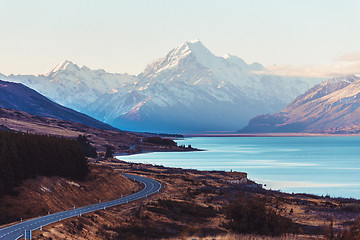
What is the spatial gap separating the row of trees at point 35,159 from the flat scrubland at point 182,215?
1.78 metres

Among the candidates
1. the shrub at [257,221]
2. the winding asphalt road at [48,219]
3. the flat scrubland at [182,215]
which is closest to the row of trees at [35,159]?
the flat scrubland at [182,215]

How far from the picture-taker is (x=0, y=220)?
48.7 m

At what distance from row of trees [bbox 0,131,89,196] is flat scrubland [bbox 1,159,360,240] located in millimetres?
1778

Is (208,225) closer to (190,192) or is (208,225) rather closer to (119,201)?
Result: (119,201)

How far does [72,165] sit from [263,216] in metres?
33.4

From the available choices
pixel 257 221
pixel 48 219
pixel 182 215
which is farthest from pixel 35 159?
pixel 257 221

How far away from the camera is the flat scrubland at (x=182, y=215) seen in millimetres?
41781

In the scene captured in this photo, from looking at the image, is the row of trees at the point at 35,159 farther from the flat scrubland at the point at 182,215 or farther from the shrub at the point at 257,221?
the shrub at the point at 257,221

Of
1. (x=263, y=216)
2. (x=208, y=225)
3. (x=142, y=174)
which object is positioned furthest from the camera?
(x=142, y=174)

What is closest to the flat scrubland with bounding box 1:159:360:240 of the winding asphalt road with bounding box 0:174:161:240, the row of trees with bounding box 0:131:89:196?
the winding asphalt road with bounding box 0:174:161:240

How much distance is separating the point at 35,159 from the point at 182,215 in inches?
750

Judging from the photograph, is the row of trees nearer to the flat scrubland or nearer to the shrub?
the flat scrubland

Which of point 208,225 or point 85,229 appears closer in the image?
point 85,229

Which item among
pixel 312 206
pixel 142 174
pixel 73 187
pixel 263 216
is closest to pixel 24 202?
pixel 73 187
